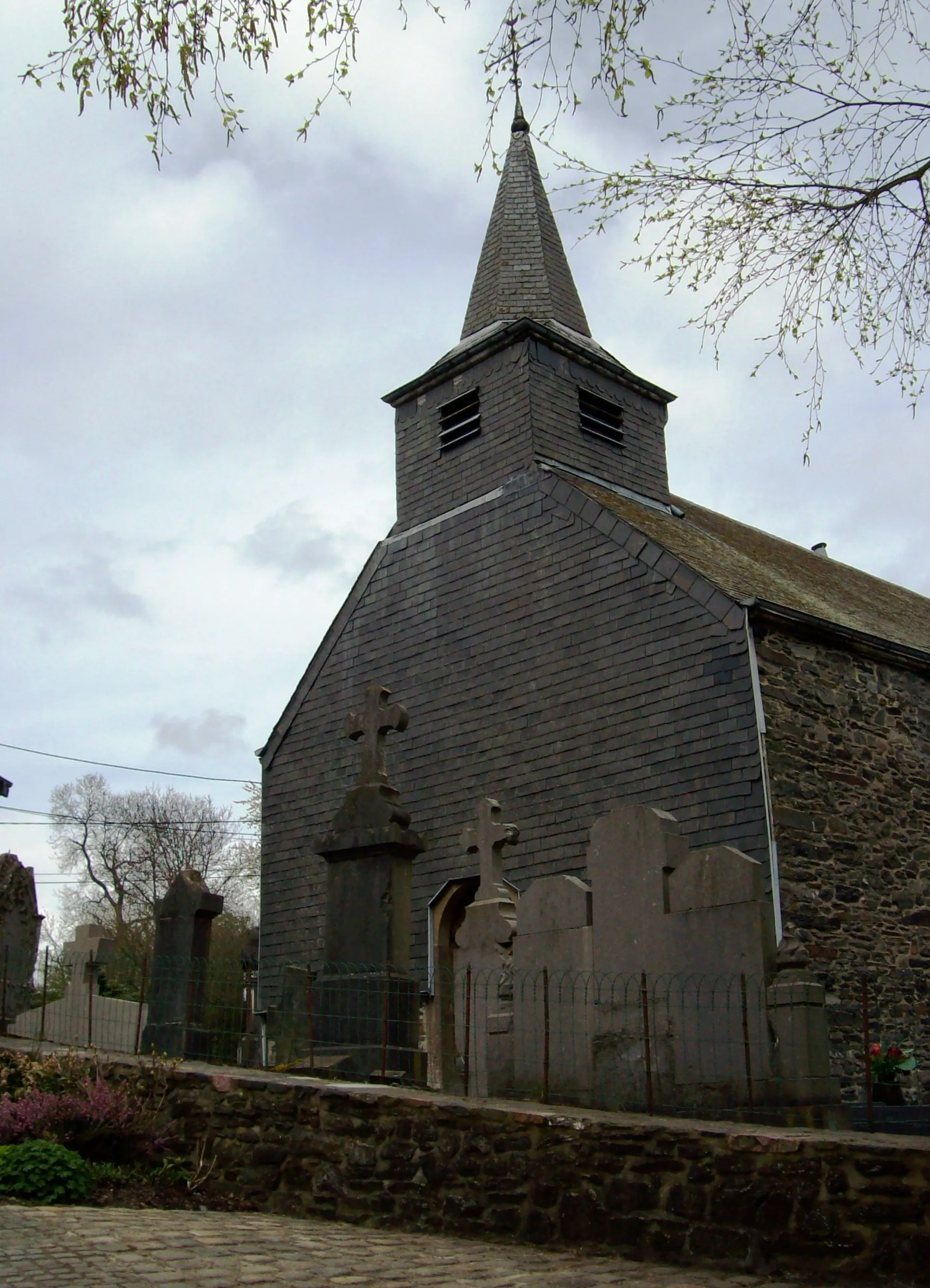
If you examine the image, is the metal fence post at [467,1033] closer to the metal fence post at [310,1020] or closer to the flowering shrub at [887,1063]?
the metal fence post at [310,1020]

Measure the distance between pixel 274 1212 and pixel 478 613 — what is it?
1085cm

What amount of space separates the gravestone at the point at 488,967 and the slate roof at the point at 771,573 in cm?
427

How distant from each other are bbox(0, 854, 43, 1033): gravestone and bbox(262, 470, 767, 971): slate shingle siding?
549 cm

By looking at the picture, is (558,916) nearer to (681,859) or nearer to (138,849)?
(681,859)

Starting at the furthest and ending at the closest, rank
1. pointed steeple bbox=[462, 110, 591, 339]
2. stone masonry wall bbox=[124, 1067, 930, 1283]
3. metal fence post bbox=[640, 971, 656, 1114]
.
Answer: pointed steeple bbox=[462, 110, 591, 339]
metal fence post bbox=[640, 971, 656, 1114]
stone masonry wall bbox=[124, 1067, 930, 1283]

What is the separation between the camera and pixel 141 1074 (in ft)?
28.3

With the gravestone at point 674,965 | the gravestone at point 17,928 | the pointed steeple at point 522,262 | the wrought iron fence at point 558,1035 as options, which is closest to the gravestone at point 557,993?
the wrought iron fence at point 558,1035

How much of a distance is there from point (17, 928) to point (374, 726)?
4093mm

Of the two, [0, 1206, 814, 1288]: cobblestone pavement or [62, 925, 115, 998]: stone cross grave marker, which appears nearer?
[0, 1206, 814, 1288]: cobblestone pavement

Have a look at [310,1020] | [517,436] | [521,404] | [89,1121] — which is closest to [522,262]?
[521,404]

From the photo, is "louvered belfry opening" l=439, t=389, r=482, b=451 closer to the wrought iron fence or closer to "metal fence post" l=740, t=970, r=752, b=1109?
the wrought iron fence

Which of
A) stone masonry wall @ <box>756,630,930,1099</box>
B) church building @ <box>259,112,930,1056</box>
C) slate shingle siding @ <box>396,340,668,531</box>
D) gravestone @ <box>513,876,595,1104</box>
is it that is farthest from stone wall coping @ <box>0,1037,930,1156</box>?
slate shingle siding @ <box>396,340,668,531</box>

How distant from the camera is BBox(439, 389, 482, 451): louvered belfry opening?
19156 mm

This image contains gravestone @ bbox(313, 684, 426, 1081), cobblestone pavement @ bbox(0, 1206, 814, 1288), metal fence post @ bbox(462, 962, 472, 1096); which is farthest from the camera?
gravestone @ bbox(313, 684, 426, 1081)
